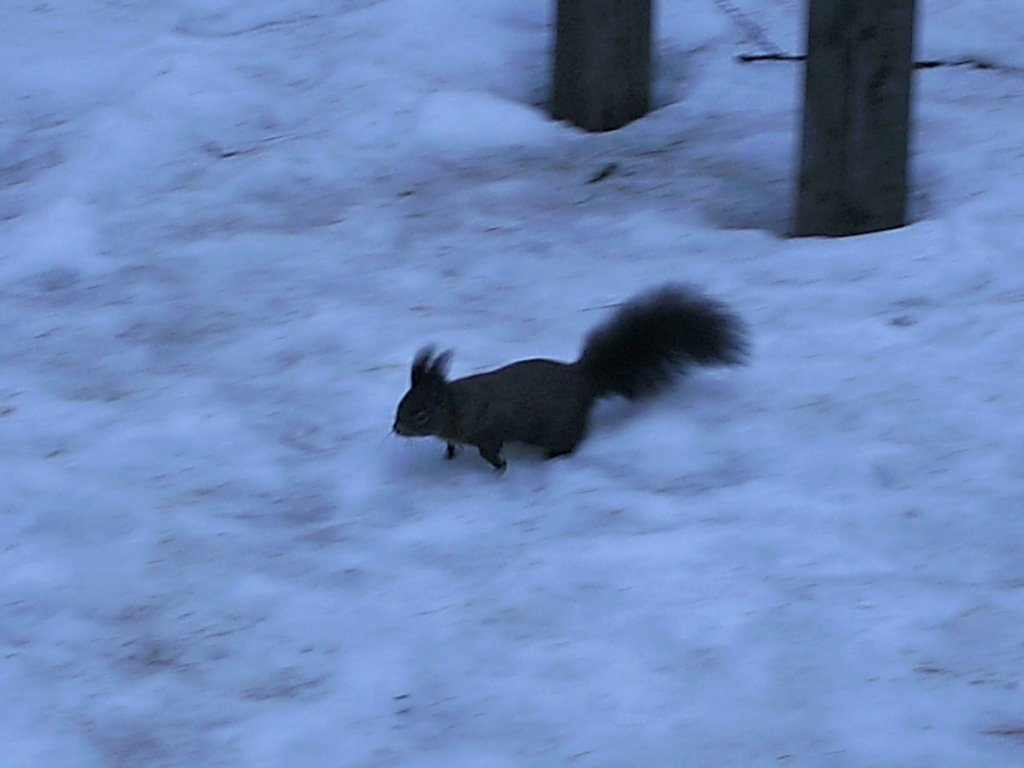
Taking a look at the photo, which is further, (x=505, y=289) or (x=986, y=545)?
(x=505, y=289)

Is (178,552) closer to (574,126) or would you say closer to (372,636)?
(372,636)

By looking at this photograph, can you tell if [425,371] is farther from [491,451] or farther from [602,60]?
[602,60]

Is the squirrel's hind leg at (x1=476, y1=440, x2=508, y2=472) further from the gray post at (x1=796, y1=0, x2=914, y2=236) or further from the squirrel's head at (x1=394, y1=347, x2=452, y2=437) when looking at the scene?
the gray post at (x1=796, y1=0, x2=914, y2=236)

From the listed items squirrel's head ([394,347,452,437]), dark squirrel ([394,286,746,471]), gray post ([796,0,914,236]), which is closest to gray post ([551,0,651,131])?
gray post ([796,0,914,236])

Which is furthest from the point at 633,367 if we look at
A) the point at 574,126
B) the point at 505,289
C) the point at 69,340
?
the point at 574,126

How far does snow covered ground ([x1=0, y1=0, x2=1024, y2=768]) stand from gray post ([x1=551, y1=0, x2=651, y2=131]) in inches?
3.8

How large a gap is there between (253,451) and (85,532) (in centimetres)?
47

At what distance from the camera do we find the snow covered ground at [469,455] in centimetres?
276

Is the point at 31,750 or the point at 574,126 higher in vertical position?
the point at 574,126

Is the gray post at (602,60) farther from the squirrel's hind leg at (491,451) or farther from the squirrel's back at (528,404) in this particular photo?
the squirrel's hind leg at (491,451)

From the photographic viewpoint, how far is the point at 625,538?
10.6 ft

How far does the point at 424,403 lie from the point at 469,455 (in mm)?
285

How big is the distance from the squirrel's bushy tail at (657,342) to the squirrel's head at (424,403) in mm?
408

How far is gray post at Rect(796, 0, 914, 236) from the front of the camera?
176 inches
